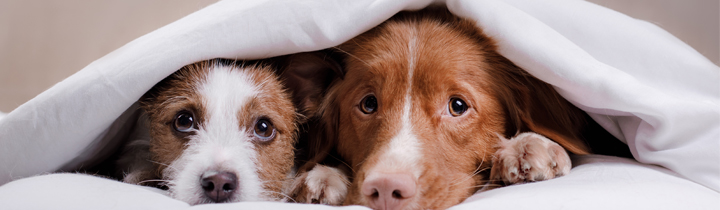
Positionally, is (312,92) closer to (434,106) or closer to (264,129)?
(264,129)

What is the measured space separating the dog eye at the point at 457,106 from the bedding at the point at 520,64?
22 centimetres

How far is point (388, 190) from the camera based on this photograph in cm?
128

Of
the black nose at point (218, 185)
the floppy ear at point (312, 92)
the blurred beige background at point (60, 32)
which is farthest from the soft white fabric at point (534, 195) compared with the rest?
the blurred beige background at point (60, 32)

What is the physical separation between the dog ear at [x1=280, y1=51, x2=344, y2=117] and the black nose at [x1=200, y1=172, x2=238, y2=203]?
50cm

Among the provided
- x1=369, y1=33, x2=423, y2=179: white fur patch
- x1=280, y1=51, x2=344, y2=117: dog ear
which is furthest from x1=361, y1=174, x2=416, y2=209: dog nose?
x1=280, y1=51, x2=344, y2=117: dog ear

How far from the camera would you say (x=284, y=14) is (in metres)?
1.54

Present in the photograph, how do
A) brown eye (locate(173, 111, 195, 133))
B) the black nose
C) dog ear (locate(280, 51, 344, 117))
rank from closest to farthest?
1. the black nose
2. brown eye (locate(173, 111, 195, 133))
3. dog ear (locate(280, 51, 344, 117))

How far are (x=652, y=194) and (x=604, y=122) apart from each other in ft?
1.59

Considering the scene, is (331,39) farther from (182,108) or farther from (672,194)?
(672,194)

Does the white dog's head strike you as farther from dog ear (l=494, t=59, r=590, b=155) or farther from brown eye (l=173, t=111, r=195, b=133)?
dog ear (l=494, t=59, r=590, b=155)

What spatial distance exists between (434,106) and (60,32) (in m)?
2.56

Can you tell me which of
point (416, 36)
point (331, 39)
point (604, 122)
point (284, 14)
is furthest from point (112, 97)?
point (604, 122)

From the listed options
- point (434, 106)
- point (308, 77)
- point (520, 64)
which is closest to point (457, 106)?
point (434, 106)

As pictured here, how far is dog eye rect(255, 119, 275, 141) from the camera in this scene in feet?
5.48
